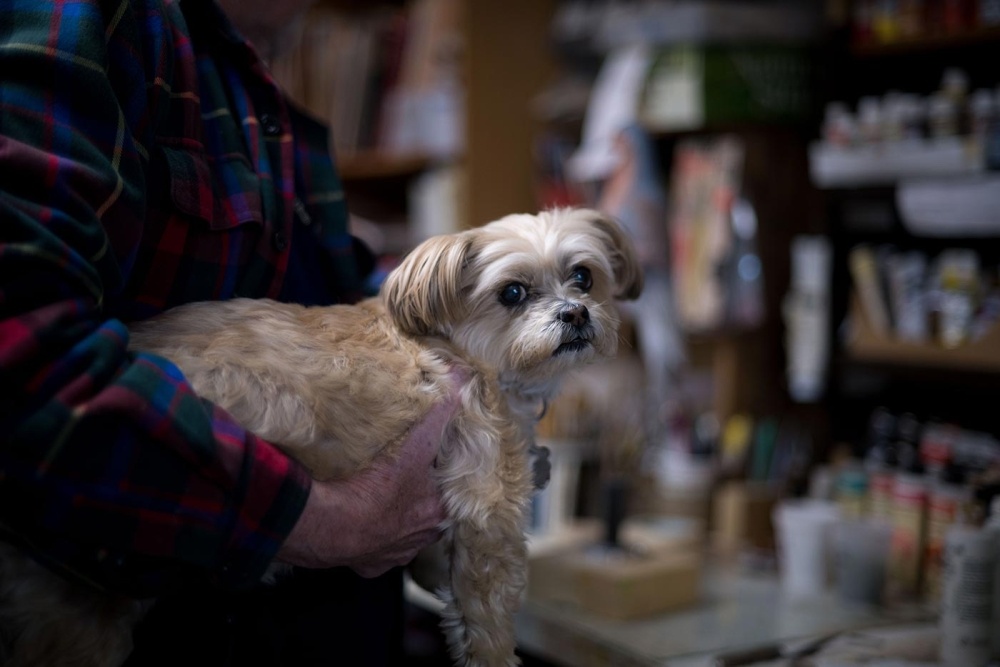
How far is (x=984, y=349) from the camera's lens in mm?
1703

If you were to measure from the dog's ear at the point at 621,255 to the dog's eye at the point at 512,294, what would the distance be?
0.17 m

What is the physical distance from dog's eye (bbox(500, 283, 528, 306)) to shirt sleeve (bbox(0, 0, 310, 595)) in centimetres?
37

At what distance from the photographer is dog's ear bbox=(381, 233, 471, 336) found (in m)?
1.02

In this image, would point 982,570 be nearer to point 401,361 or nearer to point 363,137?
point 401,361

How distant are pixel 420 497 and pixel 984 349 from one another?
1309 millimetres

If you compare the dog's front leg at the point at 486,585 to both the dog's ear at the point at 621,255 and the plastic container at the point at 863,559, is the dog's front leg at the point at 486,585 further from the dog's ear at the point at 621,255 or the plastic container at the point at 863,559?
the plastic container at the point at 863,559

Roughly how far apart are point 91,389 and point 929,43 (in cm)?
190

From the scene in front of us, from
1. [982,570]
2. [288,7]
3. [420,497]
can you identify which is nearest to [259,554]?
[420,497]

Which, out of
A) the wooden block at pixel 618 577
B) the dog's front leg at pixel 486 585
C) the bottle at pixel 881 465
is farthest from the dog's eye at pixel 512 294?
the bottle at pixel 881 465

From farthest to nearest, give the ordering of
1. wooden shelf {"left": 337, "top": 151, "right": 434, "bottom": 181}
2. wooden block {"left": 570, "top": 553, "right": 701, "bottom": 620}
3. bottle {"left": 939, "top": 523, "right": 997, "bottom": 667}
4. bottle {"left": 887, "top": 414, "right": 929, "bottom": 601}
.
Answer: wooden shelf {"left": 337, "top": 151, "right": 434, "bottom": 181}, bottle {"left": 887, "top": 414, "right": 929, "bottom": 601}, wooden block {"left": 570, "top": 553, "right": 701, "bottom": 620}, bottle {"left": 939, "top": 523, "right": 997, "bottom": 667}

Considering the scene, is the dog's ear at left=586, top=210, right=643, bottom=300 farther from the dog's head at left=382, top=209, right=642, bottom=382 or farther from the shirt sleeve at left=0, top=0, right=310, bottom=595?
the shirt sleeve at left=0, top=0, right=310, bottom=595

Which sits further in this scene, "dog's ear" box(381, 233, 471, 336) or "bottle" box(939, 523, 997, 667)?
"bottle" box(939, 523, 997, 667)

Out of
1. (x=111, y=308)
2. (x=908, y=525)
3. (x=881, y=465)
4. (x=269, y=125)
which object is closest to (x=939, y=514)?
(x=908, y=525)

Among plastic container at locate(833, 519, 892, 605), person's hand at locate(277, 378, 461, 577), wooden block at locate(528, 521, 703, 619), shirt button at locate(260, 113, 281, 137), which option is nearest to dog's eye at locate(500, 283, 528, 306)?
person's hand at locate(277, 378, 461, 577)
